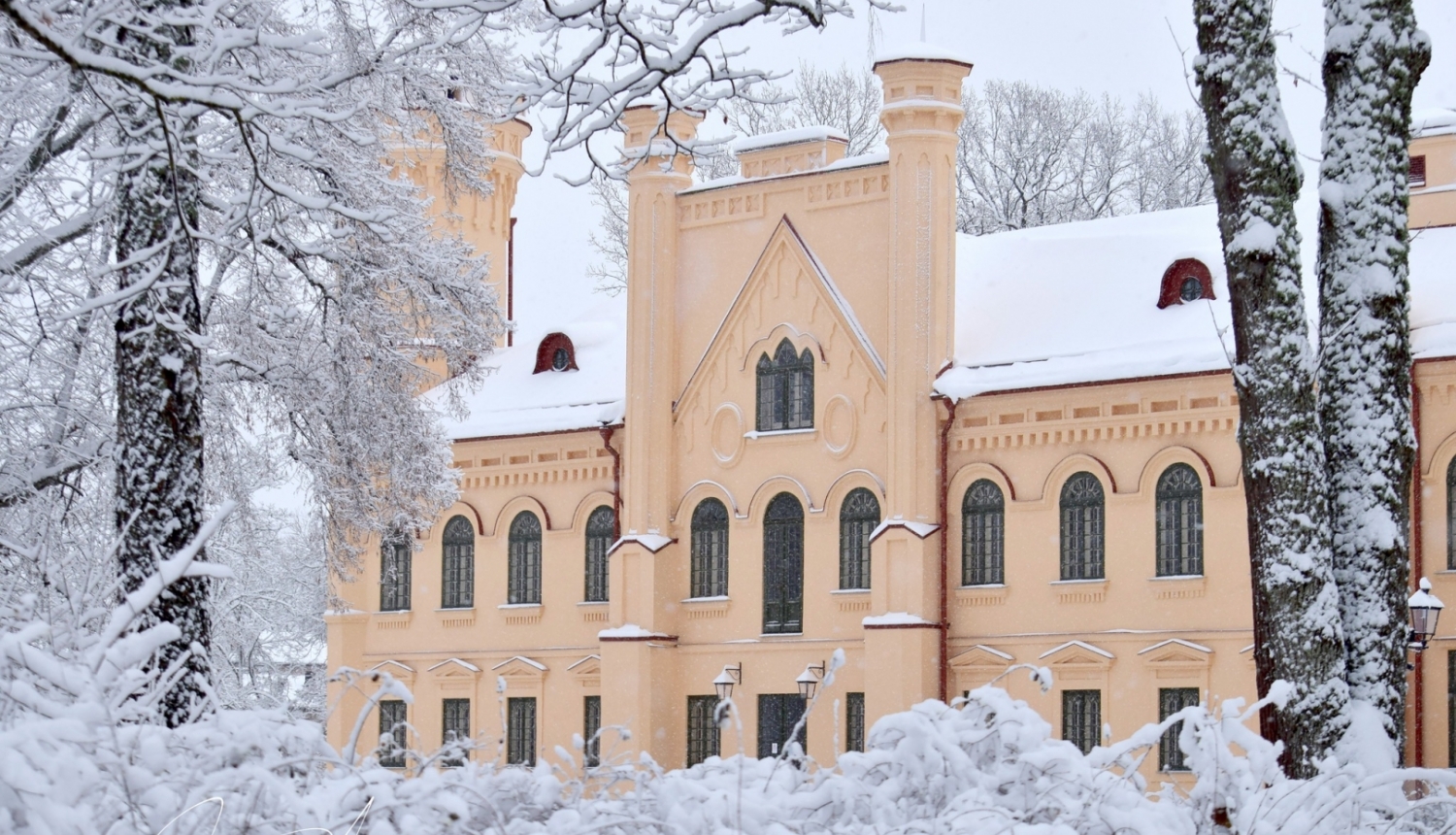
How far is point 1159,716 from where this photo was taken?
25.1 metres

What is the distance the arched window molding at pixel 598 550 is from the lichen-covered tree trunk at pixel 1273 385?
72.0 feet

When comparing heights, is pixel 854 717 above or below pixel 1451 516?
below

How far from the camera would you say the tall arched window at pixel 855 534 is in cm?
2681

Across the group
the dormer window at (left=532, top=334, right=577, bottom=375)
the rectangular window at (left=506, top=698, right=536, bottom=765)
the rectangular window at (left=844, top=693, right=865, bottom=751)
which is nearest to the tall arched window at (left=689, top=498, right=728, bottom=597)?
the rectangular window at (left=844, top=693, right=865, bottom=751)

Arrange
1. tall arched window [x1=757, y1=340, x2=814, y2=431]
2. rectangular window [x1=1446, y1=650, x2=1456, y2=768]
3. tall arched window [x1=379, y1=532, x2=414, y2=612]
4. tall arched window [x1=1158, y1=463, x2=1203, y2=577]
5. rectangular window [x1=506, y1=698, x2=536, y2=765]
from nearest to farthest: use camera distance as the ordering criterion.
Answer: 1. rectangular window [x1=1446, y1=650, x2=1456, y2=768]
2. tall arched window [x1=1158, y1=463, x2=1203, y2=577]
3. tall arched window [x1=757, y1=340, x2=814, y2=431]
4. rectangular window [x1=506, y1=698, x2=536, y2=765]
5. tall arched window [x1=379, y1=532, x2=414, y2=612]

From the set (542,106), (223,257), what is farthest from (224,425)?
(542,106)

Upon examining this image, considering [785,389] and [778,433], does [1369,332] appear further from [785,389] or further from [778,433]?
[785,389]

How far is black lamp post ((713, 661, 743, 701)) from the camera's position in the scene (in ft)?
85.0

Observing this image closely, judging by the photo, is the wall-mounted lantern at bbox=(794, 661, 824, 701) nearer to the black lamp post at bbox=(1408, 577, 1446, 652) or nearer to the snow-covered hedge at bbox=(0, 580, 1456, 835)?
the black lamp post at bbox=(1408, 577, 1446, 652)

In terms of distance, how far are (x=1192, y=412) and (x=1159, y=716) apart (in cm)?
411

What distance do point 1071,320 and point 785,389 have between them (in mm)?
4275

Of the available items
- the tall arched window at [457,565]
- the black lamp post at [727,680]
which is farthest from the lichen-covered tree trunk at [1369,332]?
the tall arched window at [457,565]

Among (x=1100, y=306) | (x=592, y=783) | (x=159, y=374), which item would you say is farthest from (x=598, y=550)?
(x=592, y=783)

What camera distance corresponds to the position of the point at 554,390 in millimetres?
31328
